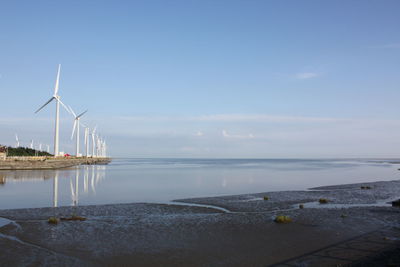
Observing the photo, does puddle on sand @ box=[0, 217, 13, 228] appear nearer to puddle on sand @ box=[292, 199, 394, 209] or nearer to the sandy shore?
the sandy shore

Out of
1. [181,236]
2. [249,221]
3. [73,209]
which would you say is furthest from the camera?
[73,209]

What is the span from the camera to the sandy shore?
49.4ft

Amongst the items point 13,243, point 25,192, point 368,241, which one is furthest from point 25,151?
point 368,241

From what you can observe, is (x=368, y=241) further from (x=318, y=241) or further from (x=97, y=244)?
(x=97, y=244)

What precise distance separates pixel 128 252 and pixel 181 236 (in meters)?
4.14

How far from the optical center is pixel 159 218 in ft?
83.6

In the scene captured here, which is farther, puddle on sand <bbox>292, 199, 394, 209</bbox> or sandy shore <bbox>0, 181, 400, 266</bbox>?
puddle on sand <bbox>292, 199, 394, 209</bbox>

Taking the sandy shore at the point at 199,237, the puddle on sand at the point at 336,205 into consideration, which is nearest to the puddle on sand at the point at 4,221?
the sandy shore at the point at 199,237

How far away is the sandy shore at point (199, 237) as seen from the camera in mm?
15070

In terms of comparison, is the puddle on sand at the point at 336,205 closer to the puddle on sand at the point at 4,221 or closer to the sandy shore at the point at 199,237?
the sandy shore at the point at 199,237

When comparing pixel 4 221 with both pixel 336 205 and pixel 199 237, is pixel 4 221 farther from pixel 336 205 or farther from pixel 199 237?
pixel 336 205

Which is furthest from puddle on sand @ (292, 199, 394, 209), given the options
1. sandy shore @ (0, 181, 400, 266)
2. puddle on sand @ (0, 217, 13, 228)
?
puddle on sand @ (0, 217, 13, 228)

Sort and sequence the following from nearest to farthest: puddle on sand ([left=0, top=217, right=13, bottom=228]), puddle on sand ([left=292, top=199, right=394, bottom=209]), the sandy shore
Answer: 1. the sandy shore
2. puddle on sand ([left=0, top=217, right=13, bottom=228])
3. puddle on sand ([left=292, top=199, right=394, bottom=209])

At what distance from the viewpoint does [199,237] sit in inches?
764
